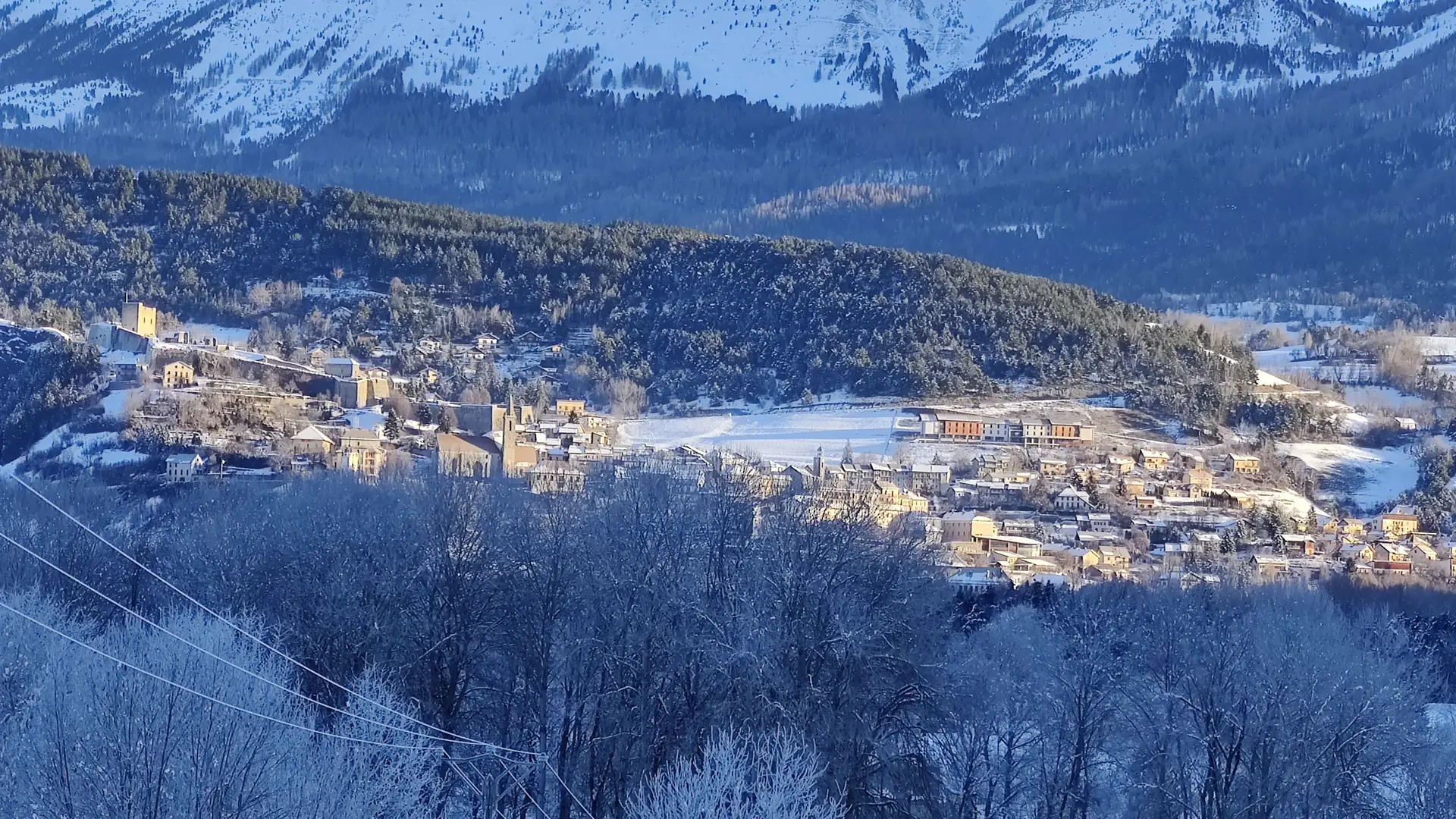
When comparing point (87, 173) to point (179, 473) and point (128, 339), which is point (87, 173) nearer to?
point (128, 339)

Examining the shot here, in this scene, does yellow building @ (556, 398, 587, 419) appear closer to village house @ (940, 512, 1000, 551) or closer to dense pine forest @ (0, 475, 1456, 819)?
village house @ (940, 512, 1000, 551)

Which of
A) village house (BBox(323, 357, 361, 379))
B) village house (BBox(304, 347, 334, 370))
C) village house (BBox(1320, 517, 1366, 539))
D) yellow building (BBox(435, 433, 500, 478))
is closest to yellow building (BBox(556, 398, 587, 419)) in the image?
village house (BBox(323, 357, 361, 379))

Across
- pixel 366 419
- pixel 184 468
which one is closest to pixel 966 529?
pixel 184 468

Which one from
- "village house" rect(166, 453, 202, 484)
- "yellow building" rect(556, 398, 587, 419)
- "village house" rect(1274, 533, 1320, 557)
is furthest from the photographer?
"yellow building" rect(556, 398, 587, 419)

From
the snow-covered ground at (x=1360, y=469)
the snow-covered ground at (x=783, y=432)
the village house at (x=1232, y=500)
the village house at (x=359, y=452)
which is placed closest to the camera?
the village house at (x=359, y=452)

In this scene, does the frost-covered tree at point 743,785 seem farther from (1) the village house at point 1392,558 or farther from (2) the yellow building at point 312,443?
(2) the yellow building at point 312,443

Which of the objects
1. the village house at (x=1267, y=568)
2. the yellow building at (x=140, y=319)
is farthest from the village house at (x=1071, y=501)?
the yellow building at (x=140, y=319)

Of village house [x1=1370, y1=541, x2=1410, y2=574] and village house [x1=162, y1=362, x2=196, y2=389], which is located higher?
village house [x1=162, y1=362, x2=196, y2=389]
